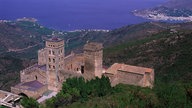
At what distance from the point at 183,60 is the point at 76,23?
13342cm

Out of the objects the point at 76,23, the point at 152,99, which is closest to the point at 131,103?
the point at 152,99

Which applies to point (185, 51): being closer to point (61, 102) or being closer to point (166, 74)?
point (166, 74)

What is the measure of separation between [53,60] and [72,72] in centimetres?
260

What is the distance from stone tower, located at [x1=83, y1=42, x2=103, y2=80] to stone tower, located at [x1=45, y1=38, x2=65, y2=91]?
3082 mm

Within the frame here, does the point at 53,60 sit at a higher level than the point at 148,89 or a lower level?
higher

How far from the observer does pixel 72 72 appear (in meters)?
40.1

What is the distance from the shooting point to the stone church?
39.5 meters

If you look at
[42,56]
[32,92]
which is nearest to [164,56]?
[42,56]

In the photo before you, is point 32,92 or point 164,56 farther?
point 164,56

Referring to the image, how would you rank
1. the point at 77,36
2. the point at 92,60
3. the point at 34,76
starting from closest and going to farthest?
the point at 92,60 < the point at 34,76 < the point at 77,36

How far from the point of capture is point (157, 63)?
180ft

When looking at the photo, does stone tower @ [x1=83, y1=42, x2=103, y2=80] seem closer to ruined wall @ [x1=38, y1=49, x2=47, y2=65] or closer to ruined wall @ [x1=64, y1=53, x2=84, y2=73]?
ruined wall @ [x1=64, y1=53, x2=84, y2=73]

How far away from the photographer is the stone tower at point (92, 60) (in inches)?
1549

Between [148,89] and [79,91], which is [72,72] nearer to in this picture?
[79,91]
